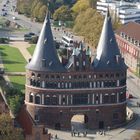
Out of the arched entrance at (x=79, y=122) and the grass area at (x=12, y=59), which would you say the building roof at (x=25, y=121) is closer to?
the arched entrance at (x=79, y=122)

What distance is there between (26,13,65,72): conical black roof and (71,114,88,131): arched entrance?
9.09 m

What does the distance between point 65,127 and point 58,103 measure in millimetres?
3846

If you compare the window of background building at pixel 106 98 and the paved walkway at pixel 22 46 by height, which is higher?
the window of background building at pixel 106 98

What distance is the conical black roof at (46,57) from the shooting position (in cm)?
9956

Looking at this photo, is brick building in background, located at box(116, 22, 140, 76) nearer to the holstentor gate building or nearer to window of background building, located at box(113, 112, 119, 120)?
window of background building, located at box(113, 112, 119, 120)

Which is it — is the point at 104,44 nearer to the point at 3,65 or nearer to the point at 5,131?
the point at 5,131

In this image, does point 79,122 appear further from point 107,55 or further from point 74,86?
point 107,55

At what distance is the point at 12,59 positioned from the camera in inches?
5955

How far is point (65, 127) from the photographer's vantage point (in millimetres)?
100688

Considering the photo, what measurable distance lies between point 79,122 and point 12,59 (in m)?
50.7

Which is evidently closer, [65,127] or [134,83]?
[65,127]

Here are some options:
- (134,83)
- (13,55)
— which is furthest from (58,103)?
(13,55)

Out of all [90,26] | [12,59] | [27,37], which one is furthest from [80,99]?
[27,37]

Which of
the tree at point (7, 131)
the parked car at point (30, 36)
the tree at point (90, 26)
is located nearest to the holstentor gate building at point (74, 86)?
the tree at point (7, 131)
